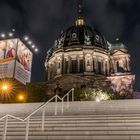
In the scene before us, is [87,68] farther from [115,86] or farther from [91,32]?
[91,32]

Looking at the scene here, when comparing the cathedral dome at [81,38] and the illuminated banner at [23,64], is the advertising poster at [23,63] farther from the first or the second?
the cathedral dome at [81,38]

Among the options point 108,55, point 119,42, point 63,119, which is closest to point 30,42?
point 63,119

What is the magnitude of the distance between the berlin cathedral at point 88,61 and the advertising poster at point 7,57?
22.9m

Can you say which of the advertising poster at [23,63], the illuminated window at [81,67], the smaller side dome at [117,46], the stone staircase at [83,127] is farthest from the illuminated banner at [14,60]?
the smaller side dome at [117,46]

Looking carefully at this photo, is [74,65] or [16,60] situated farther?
[74,65]

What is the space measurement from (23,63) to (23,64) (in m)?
0.18

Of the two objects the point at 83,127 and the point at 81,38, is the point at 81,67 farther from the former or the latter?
the point at 83,127

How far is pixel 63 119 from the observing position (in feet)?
42.6

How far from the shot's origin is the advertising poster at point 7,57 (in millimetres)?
35300

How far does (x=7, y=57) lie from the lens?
35.9m

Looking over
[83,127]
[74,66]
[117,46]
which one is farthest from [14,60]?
[117,46]

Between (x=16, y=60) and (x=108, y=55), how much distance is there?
40607 mm

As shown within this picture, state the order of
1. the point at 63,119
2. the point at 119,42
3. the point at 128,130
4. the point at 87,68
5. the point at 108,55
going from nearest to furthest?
the point at 128,130 → the point at 63,119 → the point at 87,68 → the point at 108,55 → the point at 119,42

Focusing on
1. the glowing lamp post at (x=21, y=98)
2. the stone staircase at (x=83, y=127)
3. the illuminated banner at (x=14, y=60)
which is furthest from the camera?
the glowing lamp post at (x=21, y=98)
